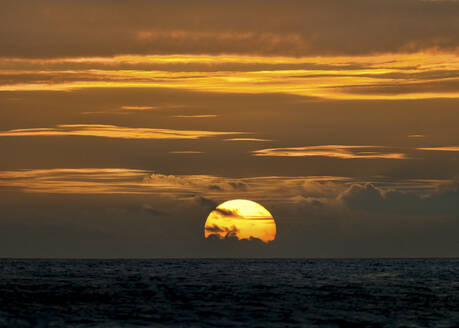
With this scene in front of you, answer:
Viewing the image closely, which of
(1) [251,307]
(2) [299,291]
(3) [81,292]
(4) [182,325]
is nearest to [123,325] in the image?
(4) [182,325]

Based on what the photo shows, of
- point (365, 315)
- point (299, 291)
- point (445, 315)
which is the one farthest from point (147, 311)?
point (299, 291)

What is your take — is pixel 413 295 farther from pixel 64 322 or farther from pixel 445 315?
pixel 64 322

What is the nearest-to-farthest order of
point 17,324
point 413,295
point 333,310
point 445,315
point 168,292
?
1. point 17,324
2. point 445,315
3. point 333,310
4. point 413,295
5. point 168,292

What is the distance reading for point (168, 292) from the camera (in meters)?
83.6

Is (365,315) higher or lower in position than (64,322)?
higher

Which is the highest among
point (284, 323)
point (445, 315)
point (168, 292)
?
point (168, 292)

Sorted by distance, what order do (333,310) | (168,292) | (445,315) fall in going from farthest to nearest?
(168,292), (333,310), (445,315)

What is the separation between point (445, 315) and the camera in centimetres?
5628

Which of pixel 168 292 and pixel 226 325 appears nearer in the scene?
pixel 226 325

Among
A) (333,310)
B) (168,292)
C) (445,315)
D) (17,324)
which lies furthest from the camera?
(168,292)

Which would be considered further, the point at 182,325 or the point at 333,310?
the point at 333,310

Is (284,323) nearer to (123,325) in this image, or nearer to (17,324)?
(123,325)

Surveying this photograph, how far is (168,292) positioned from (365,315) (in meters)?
31.5

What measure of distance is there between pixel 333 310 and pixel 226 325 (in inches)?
576
